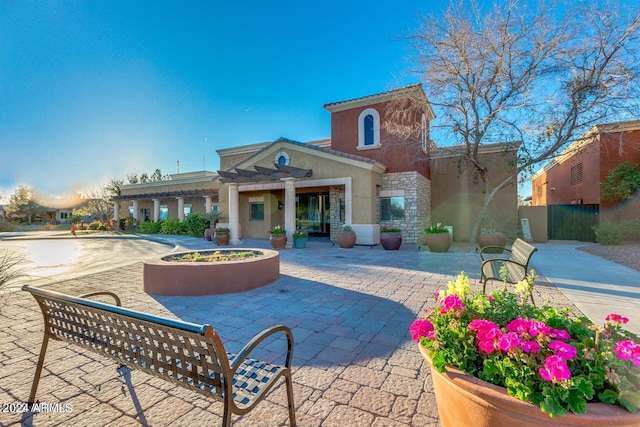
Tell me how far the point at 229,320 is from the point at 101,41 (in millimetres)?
10570

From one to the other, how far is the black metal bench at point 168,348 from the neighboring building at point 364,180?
10.5 metres

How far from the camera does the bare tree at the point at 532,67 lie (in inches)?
380

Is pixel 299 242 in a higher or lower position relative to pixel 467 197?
lower

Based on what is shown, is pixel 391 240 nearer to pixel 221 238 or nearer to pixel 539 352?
pixel 221 238

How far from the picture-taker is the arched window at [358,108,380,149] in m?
14.2

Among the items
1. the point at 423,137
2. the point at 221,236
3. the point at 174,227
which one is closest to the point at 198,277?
the point at 221,236

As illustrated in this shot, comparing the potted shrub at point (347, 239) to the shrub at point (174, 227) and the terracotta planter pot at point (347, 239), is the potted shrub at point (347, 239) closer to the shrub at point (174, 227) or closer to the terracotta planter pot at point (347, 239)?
the terracotta planter pot at point (347, 239)

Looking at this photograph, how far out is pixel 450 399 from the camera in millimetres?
1601

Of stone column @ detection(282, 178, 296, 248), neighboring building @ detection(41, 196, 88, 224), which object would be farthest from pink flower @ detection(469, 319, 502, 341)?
neighboring building @ detection(41, 196, 88, 224)

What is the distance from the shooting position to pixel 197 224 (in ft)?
63.0

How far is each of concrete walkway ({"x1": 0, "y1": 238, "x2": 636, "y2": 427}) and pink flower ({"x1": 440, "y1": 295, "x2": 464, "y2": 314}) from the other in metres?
0.96

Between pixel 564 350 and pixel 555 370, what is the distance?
0.45ft

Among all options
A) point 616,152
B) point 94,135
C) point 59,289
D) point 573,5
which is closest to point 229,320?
point 59,289

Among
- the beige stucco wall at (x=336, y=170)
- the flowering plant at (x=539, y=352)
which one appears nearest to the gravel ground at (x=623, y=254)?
the beige stucco wall at (x=336, y=170)
